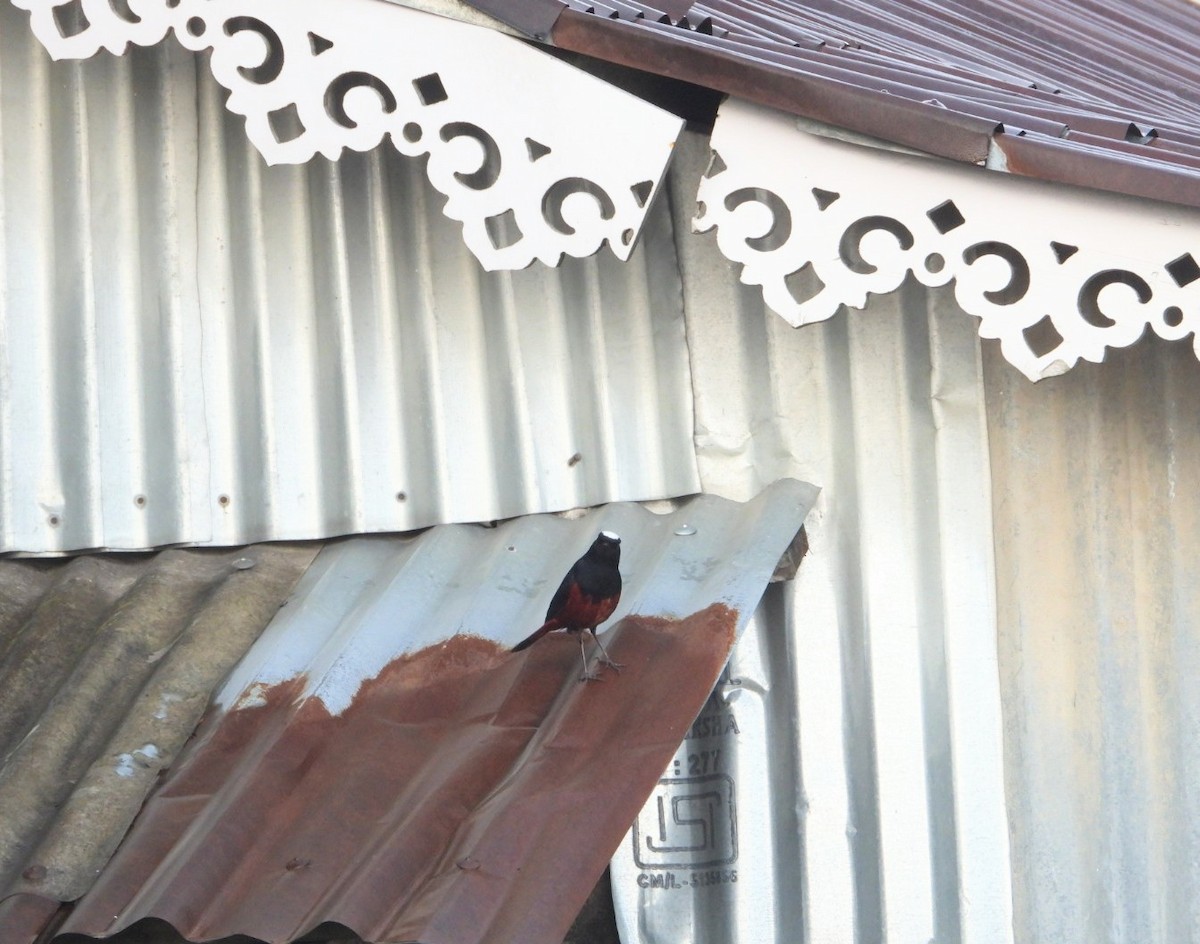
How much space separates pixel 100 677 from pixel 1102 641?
2.59 meters

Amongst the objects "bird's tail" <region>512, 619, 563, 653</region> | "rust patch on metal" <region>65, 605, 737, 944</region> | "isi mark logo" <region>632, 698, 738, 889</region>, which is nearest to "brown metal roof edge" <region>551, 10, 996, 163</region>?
"rust patch on metal" <region>65, 605, 737, 944</region>

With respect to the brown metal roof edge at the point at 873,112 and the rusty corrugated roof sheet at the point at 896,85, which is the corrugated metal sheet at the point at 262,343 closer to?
the rusty corrugated roof sheet at the point at 896,85

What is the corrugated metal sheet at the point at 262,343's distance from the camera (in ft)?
14.8

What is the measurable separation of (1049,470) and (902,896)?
1.17m

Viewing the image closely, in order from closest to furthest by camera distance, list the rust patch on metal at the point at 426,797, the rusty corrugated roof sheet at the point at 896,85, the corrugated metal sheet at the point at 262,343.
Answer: the rust patch on metal at the point at 426,797 < the rusty corrugated roof sheet at the point at 896,85 < the corrugated metal sheet at the point at 262,343

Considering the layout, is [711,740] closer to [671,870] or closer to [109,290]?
[671,870]

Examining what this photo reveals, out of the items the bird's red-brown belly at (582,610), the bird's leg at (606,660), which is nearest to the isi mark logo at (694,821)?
the bird's leg at (606,660)

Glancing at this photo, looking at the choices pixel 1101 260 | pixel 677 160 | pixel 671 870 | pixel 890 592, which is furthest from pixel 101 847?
pixel 1101 260

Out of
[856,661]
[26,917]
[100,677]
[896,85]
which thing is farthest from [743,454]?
[26,917]

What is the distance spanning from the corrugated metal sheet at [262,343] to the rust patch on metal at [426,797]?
2.28 ft

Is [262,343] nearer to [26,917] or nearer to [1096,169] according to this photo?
[26,917]

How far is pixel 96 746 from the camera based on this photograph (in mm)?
4023

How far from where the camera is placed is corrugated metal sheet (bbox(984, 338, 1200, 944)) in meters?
4.04

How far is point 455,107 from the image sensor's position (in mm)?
3773
